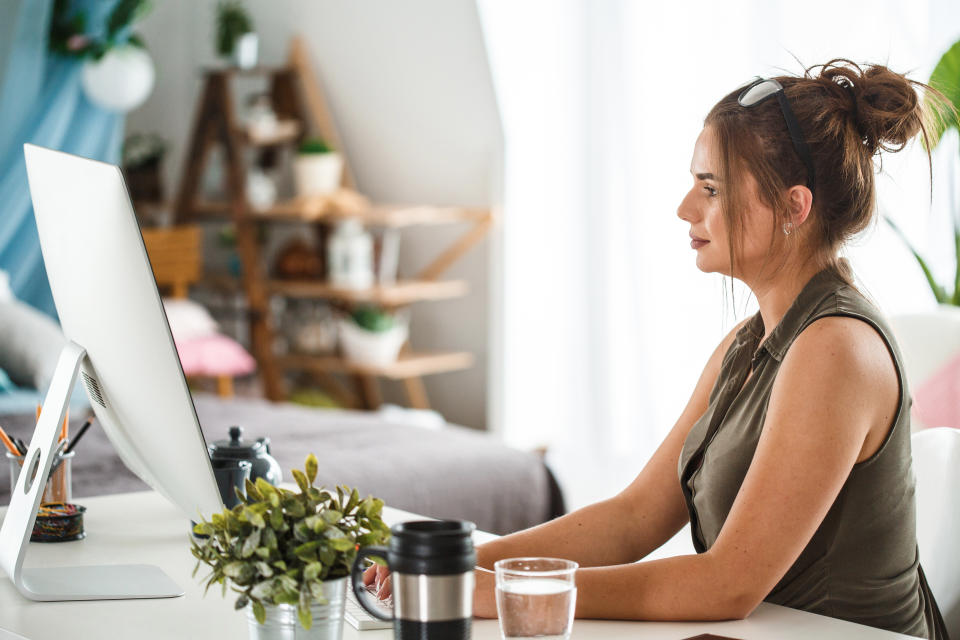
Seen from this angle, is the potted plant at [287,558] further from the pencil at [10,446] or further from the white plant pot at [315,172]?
the white plant pot at [315,172]

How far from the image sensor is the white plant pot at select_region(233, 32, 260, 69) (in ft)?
15.3

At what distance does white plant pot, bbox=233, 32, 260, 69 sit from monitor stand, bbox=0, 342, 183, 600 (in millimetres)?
3671

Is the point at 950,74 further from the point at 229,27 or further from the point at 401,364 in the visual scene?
the point at 229,27

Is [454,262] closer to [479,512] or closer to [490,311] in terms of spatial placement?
[490,311]

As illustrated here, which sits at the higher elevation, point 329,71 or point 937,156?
point 329,71

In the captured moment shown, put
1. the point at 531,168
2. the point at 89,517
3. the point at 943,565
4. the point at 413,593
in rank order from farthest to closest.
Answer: the point at 531,168, the point at 89,517, the point at 943,565, the point at 413,593

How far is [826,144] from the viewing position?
1.29 m

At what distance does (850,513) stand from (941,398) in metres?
0.56

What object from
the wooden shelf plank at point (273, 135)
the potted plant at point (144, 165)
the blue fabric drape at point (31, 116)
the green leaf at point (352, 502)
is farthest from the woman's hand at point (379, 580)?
the potted plant at point (144, 165)

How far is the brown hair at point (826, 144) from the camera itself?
4.25 feet

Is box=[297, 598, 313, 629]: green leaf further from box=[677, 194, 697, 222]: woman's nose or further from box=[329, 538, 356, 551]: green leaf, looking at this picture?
box=[677, 194, 697, 222]: woman's nose

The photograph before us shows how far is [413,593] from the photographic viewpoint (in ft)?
2.71

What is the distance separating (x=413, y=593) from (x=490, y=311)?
385cm

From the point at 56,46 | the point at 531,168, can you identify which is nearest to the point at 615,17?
the point at 531,168
